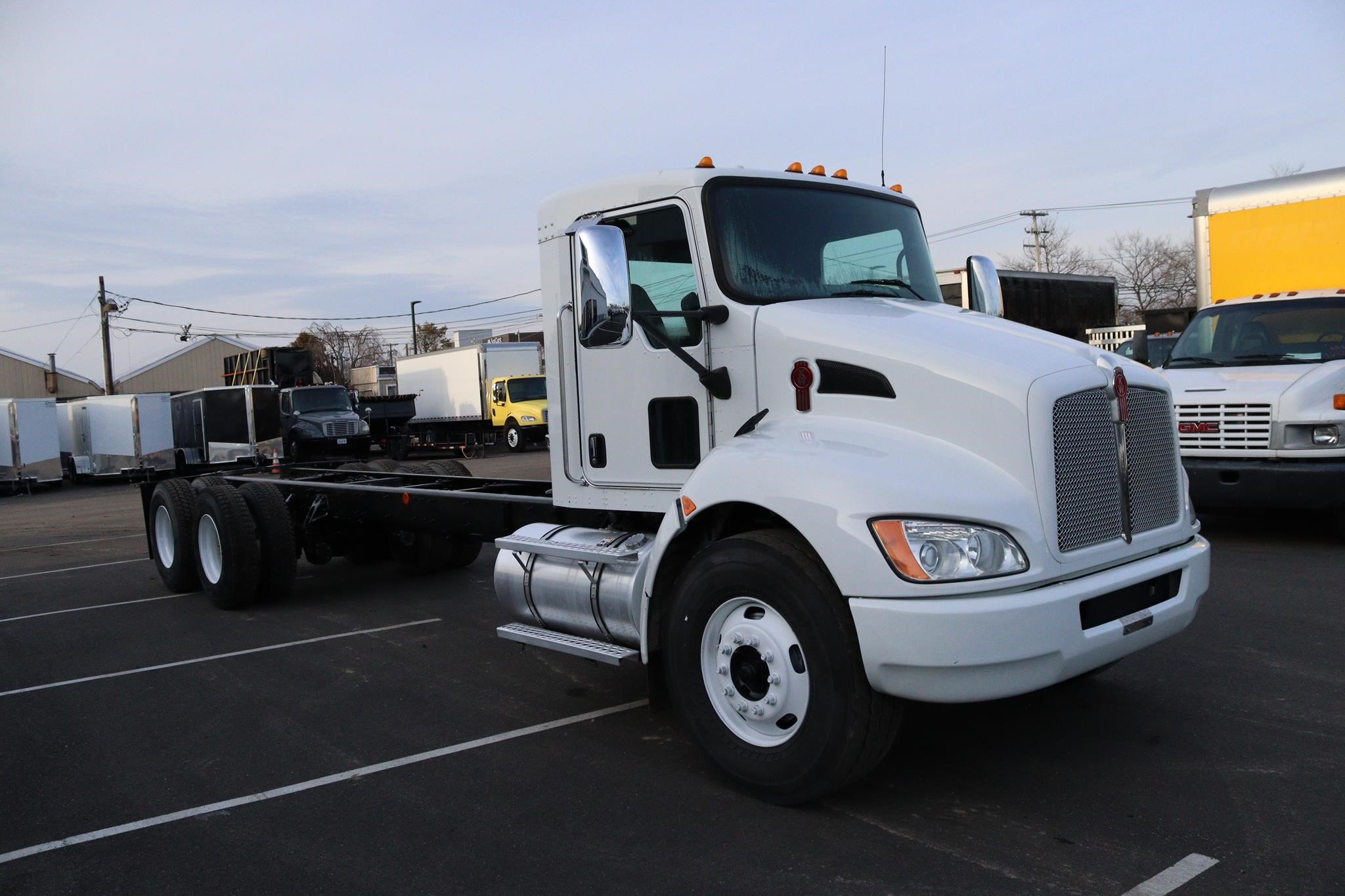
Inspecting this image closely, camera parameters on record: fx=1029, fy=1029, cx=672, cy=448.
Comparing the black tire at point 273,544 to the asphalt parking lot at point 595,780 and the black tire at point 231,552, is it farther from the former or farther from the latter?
the asphalt parking lot at point 595,780

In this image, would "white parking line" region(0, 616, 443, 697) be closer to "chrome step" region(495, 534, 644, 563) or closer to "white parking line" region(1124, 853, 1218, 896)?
"chrome step" region(495, 534, 644, 563)

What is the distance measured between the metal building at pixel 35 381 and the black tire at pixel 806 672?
2628 inches

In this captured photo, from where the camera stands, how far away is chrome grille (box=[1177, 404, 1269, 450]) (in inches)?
345

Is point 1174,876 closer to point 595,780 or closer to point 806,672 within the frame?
point 806,672

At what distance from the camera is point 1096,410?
3.96 m

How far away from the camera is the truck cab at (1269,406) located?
28.0 ft

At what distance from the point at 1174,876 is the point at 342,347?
81.5 meters

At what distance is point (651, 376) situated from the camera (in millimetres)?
4926

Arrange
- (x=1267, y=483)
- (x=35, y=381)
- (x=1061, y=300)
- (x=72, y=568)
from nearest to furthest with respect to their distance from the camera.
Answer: (x=1267, y=483), (x=72, y=568), (x=1061, y=300), (x=35, y=381)

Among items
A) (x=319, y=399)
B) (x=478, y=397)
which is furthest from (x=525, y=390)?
(x=319, y=399)

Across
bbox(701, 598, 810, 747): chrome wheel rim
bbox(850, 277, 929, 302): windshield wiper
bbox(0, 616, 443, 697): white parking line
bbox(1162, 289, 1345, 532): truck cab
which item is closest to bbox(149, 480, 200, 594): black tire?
bbox(0, 616, 443, 697): white parking line

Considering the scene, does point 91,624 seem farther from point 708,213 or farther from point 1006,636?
point 1006,636

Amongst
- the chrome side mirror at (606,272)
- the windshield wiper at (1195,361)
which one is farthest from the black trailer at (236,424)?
the chrome side mirror at (606,272)

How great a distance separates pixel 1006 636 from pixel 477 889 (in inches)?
78.6
